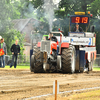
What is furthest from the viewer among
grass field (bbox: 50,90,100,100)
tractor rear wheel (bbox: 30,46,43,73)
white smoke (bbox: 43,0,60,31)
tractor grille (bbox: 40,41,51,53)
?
white smoke (bbox: 43,0,60,31)

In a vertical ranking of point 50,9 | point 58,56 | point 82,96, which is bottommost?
point 82,96

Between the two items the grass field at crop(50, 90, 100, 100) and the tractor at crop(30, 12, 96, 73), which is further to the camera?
the tractor at crop(30, 12, 96, 73)

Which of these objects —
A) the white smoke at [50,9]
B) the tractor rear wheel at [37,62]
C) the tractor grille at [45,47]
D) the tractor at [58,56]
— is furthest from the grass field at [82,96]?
the white smoke at [50,9]

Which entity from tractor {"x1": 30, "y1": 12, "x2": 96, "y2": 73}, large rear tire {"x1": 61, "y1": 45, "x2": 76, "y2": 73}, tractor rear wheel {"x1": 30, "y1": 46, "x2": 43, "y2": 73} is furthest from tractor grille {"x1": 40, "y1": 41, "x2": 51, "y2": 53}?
large rear tire {"x1": 61, "y1": 45, "x2": 76, "y2": 73}

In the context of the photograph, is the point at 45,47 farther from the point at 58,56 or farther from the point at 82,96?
the point at 82,96

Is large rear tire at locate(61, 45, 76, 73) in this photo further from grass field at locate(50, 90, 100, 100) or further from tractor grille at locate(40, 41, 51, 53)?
grass field at locate(50, 90, 100, 100)

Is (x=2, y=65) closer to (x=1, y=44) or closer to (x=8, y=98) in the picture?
(x=1, y=44)

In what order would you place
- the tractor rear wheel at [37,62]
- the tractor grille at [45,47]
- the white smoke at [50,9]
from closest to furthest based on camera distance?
1. the tractor grille at [45,47]
2. the tractor rear wheel at [37,62]
3. the white smoke at [50,9]

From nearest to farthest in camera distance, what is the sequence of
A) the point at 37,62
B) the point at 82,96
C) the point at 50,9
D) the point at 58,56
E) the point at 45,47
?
the point at 82,96 → the point at 58,56 → the point at 45,47 → the point at 37,62 → the point at 50,9

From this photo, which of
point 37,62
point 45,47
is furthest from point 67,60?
point 37,62

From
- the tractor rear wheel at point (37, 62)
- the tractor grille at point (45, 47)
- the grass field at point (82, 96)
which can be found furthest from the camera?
the tractor rear wheel at point (37, 62)

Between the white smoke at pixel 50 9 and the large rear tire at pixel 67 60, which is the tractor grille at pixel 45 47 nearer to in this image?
the large rear tire at pixel 67 60

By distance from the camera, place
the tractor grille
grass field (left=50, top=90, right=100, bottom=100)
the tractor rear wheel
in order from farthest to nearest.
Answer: the tractor rear wheel, the tractor grille, grass field (left=50, top=90, right=100, bottom=100)

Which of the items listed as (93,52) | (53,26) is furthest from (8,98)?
(53,26)
